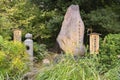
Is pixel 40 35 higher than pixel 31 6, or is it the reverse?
pixel 31 6

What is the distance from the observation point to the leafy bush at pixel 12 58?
17.4 feet

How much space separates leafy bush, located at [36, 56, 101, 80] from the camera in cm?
397

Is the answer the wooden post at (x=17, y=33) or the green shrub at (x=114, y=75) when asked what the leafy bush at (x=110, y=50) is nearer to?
the wooden post at (x=17, y=33)

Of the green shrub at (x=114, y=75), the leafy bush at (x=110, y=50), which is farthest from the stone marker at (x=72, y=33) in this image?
the green shrub at (x=114, y=75)

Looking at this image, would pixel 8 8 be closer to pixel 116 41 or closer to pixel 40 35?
pixel 40 35

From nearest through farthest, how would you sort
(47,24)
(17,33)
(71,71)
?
(71,71) < (17,33) < (47,24)

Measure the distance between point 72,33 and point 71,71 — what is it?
9.78 feet

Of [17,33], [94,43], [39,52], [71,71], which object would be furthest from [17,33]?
[71,71]

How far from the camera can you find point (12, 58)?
5500 millimetres

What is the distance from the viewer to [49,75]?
4211 mm

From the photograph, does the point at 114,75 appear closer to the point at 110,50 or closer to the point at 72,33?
the point at 110,50

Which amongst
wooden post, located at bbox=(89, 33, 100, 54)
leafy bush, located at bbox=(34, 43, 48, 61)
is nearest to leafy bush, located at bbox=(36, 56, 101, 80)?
wooden post, located at bbox=(89, 33, 100, 54)

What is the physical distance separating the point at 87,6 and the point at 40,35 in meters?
1.27

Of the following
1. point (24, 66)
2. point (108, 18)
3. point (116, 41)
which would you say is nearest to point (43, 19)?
point (108, 18)
